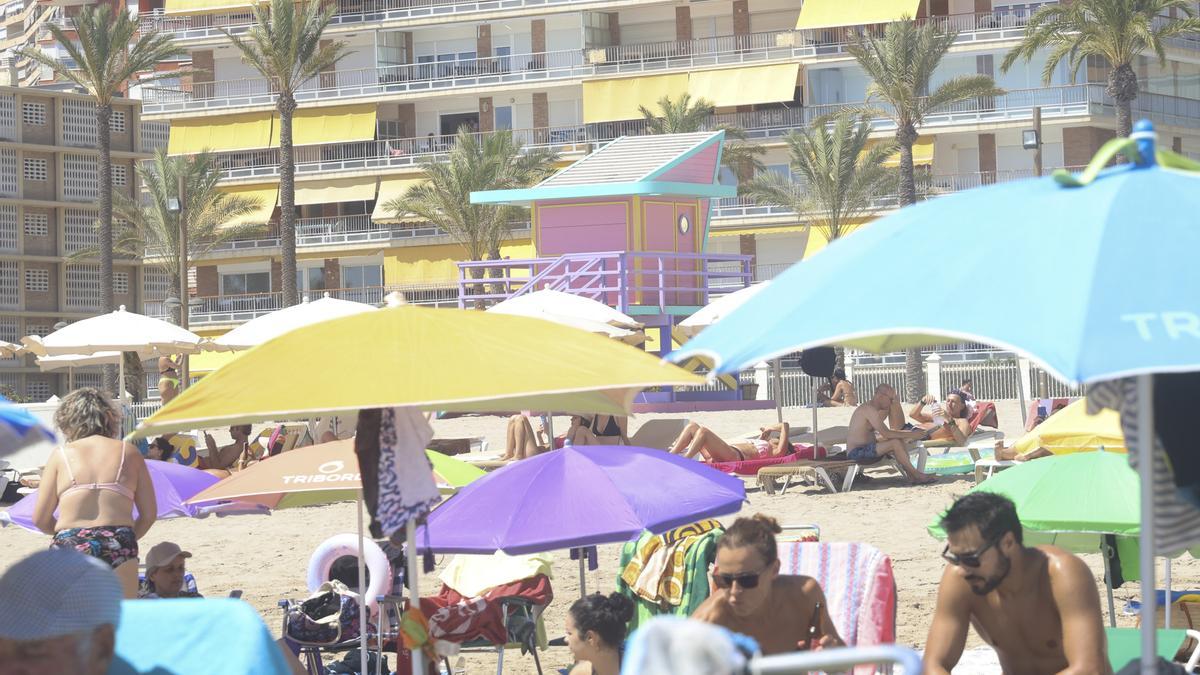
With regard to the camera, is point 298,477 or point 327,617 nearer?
point 298,477

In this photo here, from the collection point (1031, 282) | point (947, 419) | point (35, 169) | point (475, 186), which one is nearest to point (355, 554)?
point (1031, 282)

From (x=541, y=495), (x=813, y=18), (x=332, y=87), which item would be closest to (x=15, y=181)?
(x=332, y=87)

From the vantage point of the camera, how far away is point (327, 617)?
7.69m

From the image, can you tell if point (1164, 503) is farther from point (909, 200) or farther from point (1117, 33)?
point (909, 200)

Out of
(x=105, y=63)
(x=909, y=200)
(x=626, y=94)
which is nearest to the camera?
(x=909, y=200)

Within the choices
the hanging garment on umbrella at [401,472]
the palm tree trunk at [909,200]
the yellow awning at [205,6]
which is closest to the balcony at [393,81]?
the yellow awning at [205,6]

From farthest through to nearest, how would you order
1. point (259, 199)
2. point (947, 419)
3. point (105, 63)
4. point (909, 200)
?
point (259, 199)
point (105, 63)
point (909, 200)
point (947, 419)

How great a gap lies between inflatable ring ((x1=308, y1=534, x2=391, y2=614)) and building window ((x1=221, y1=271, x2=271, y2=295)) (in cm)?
4889

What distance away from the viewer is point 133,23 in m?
43.5

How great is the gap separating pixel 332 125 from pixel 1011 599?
5149cm

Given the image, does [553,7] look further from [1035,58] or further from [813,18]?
[1035,58]

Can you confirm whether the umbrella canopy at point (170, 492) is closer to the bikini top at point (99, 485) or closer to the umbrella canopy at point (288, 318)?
the bikini top at point (99, 485)

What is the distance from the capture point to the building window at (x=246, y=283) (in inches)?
2221

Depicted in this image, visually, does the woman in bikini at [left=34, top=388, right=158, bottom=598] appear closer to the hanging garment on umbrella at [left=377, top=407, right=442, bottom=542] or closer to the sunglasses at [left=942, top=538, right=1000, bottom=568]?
the hanging garment on umbrella at [left=377, top=407, right=442, bottom=542]
